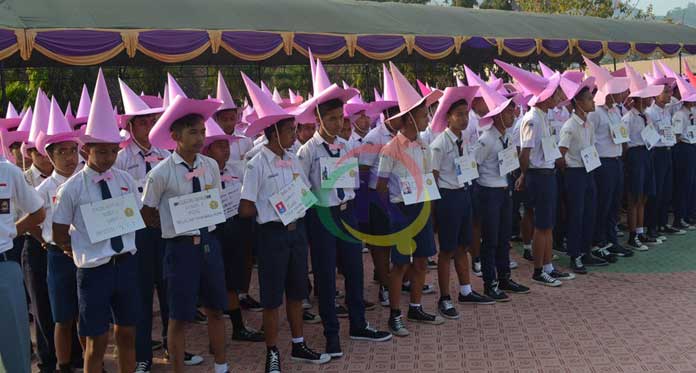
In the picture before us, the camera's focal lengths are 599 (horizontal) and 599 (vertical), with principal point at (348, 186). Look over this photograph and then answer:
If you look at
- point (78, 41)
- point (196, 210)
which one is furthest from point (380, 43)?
point (196, 210)

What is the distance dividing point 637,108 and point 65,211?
259 inches

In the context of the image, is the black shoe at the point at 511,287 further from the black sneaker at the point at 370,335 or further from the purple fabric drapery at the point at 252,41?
the purple fabric drapery at the point at 252,41

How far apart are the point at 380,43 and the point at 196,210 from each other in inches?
384

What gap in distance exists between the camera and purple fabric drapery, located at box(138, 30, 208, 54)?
32.8ft

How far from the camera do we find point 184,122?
3.78 meters

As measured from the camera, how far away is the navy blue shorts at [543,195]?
595cm

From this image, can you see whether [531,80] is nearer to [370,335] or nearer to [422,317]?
[422,317]

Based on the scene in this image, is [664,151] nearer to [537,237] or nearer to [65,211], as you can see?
[537,237]

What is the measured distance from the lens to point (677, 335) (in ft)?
14.7

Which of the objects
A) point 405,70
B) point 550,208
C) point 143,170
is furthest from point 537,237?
point 405,70

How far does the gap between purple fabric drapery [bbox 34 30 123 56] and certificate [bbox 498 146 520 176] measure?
7.00 m

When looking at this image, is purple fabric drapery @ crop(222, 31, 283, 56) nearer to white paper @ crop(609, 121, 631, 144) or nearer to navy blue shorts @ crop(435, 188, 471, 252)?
white paper @ crop(609, 121, 631, 144)

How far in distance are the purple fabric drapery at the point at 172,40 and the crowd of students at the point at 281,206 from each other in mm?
4472

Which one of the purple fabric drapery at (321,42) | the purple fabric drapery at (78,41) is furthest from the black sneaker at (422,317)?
the purple fabric drapery at (321,42)
